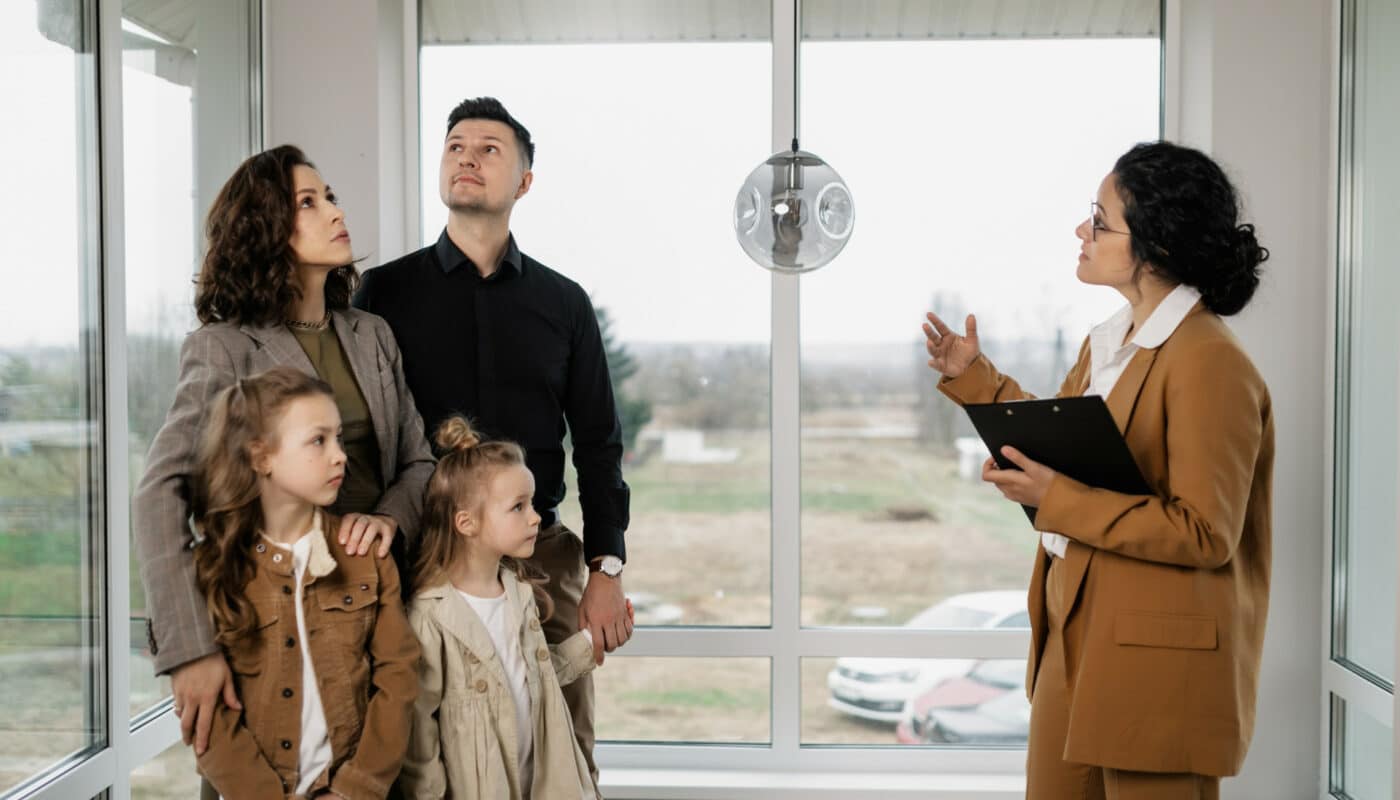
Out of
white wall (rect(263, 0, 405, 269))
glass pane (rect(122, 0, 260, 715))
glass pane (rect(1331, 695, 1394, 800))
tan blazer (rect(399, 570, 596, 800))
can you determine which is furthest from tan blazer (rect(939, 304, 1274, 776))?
white wall (rect(263, 0, 405, 269))

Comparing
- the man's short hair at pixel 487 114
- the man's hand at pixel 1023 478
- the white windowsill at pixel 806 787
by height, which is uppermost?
the man's short hair at pixel 487 114

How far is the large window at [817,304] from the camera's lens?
335 cm

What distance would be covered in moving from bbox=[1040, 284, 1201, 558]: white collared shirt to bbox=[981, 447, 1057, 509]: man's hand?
12 cm

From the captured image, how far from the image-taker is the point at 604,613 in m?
2.49

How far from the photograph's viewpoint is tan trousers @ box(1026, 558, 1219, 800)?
6.50 feet

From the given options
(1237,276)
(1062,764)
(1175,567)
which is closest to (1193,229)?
(1237,276)

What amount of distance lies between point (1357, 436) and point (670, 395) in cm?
177

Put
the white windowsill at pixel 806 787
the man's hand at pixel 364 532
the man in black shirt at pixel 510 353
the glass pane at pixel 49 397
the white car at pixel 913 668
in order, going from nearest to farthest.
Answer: the man's hand at pixel 364 532 → the glass pane at pixel 49 397 → the man in black shirt at pixel 510 353 → the white windowsill at pixel 806 787 → the white car at pixel 913 668

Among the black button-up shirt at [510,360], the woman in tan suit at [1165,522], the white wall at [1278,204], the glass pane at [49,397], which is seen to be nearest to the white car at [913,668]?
the white wall at [1278,204]

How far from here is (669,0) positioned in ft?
11.0

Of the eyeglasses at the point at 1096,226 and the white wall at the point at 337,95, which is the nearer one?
the eyeglasses at the point at 1096,226

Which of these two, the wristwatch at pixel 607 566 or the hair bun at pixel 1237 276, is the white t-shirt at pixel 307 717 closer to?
the wristwatch at pixel 607 566

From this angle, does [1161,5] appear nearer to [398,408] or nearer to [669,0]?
[669,0]

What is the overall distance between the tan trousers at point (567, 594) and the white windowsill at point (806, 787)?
731mm
